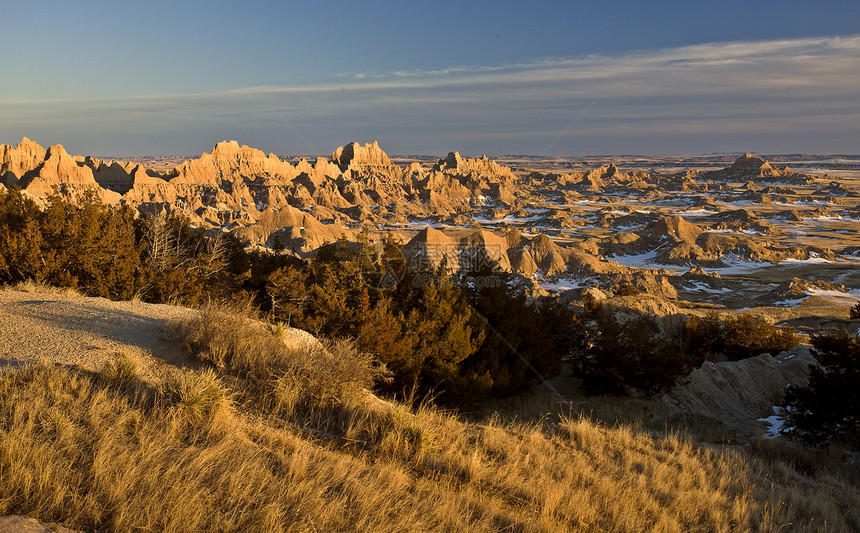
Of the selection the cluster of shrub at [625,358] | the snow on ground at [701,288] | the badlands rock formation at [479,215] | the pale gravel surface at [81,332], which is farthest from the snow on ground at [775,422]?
the snow on ground at [701,288]

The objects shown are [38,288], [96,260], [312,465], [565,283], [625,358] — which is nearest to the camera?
[312,465]

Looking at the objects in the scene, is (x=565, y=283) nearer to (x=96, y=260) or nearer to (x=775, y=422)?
(x=775, y=422)

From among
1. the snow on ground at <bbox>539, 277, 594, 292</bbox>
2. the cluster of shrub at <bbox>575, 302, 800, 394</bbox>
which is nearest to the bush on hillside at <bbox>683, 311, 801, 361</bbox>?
the cluster of shrub at <bbox>575, 302, 800, 394</bbox>

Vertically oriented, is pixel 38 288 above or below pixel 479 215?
above

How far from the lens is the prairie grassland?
3814 millimetres

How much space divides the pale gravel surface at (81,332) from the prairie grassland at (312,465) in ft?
1.87

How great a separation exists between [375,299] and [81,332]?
6783 millimetres

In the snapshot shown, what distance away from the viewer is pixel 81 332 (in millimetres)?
7559

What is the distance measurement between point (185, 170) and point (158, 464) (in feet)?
538

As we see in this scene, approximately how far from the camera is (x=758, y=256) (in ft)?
290

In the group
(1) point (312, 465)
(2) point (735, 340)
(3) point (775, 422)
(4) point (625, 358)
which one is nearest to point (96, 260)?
(1) point (312, 465)

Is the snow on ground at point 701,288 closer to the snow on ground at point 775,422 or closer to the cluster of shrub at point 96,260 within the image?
the snow on ground at point 775,422

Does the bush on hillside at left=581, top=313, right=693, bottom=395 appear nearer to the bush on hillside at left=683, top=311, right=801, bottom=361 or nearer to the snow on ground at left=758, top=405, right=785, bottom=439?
the snow on ground at left=758, top=405, right=785, bottom=439

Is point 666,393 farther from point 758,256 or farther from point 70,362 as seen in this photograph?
point 758,256
